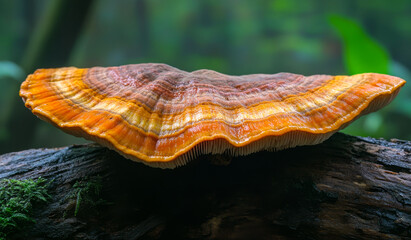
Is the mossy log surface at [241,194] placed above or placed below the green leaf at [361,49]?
below

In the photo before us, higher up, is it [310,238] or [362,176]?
[362,176]

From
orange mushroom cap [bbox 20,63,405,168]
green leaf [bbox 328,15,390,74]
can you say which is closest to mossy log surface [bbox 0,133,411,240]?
orange mushroom cap [bbox 20,63,405,168]

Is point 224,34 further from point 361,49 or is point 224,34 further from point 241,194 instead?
point 241,194

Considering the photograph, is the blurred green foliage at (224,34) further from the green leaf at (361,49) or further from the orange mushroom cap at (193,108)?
the orange mushroom cap at (193,108)

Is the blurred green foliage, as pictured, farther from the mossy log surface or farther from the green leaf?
the mossy log surface

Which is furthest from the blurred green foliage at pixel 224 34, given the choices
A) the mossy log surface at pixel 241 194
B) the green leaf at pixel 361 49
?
the mossy log surface at pixel 241 194

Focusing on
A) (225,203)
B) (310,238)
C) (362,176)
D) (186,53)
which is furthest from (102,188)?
(186,53)

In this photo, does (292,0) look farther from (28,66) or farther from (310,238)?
(310,238)
